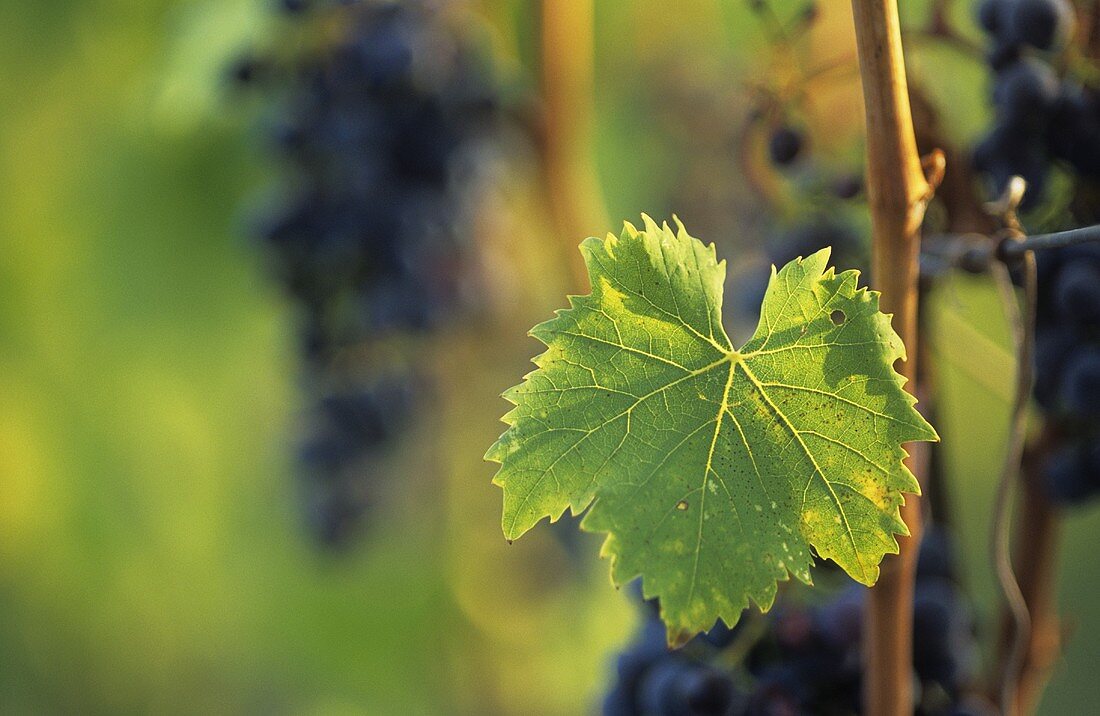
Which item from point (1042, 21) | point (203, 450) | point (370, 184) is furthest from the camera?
point (203, 450)

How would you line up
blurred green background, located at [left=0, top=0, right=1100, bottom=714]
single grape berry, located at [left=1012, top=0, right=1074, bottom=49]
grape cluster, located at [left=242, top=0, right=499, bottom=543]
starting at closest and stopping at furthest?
single grape berry, located at [left=1012, top=0, right=1074, bottom=49] → grape cluster, located at [left=242, top=0, right=499, bottom=543] → blurred green background, located at [left=0, top=0, right=1100, bottom=714]

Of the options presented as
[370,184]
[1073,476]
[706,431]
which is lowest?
[1073,476]

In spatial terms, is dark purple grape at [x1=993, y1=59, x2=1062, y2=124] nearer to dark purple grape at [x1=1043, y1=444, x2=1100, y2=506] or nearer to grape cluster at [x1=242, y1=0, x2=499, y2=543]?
dark purple grape at [x1=1043, y1=444, x2=1100, y2=506]

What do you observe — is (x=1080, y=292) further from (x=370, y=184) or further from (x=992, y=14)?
(x=370, y=184)

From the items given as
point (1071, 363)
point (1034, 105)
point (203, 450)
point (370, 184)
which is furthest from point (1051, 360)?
point (203, 450)

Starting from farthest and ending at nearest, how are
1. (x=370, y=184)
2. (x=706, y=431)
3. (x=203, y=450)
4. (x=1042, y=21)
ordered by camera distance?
1. (x=203, y=450)
2. (x=370, y=184)
3. (x=1042, y=21)
4. (x=706, y=431)

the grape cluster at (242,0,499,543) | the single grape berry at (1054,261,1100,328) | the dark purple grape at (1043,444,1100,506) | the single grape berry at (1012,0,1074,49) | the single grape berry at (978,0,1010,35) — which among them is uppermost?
the grape cluster at (242,0,499,543)

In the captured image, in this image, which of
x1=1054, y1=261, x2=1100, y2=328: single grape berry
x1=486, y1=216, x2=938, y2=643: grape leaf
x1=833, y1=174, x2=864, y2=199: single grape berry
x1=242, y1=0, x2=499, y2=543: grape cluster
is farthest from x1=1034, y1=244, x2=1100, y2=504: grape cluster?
x1=242, y1=0, x2=499, y2=543: grape cluster

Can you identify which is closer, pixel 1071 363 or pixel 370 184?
pixel 1071 363
